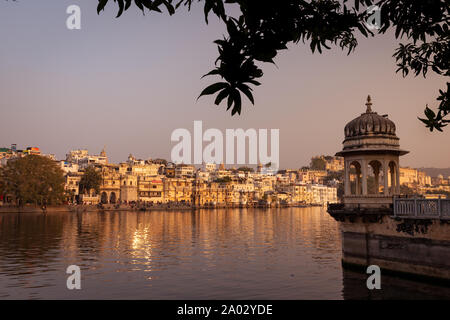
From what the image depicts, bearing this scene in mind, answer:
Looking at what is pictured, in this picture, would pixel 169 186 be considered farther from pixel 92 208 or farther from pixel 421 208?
pixel 421 208

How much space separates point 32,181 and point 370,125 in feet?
256

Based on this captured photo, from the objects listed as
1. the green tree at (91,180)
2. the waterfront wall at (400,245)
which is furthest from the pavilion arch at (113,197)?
the waterfront wall at (400,245)

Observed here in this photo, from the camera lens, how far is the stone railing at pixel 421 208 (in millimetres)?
A: 15484

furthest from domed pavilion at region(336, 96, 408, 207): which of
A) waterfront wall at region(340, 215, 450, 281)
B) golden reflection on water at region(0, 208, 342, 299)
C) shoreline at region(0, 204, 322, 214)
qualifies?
shoreline at region(0, 204, 322, 214)

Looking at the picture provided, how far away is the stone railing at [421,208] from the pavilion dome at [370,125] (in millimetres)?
3924

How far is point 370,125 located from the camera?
65.1 feet

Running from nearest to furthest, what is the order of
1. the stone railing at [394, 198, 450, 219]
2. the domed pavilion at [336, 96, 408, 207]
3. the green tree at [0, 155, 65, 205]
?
the stone railing at [394, 198, 450, 219] < the domed pavilion at [336, 96, 408, 207] < the green tree at [0, 155, 65, 205]

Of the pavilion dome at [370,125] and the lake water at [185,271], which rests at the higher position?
the pavilion dome at [370,125]

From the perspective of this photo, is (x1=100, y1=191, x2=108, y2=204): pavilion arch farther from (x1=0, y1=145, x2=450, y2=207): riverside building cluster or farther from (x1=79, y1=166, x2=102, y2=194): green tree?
(x1=79, y1=166, x2=102, y2=194): green tree

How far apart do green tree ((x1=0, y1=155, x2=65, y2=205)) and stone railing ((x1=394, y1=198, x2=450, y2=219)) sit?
7992cm

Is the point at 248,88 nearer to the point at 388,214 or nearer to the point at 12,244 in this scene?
the point at 388,214

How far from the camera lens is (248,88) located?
375cm

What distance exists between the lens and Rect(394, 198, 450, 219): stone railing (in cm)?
1548

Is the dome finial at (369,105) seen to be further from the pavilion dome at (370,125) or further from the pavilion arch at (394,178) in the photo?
the pavilion arch at (394,178)
